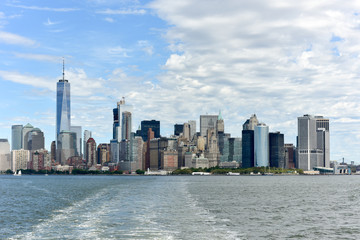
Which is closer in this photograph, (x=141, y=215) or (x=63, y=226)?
(x=63, y=226)

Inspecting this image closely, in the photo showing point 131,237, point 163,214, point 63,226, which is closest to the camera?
point 131,237

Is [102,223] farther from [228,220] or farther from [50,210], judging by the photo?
[50,210]

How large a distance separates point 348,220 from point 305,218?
5.46 m

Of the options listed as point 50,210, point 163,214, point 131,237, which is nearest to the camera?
point 131,237

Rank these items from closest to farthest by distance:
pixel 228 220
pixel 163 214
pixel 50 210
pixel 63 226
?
pixel 63 226
pixel 228 220
pixel 163 214
pixel 50 210

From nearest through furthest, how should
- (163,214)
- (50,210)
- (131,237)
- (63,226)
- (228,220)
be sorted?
(131,237) → (63,226) → (228,220) → (163,214) → (50,210)

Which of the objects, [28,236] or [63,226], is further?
[63,226]

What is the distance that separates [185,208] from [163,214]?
10.5m

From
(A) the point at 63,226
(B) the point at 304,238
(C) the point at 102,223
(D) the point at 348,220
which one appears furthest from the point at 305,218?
(A) the point at 63,226

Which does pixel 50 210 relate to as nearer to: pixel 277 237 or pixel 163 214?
pixel 163 214

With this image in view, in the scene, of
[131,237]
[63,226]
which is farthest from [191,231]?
[63,226]

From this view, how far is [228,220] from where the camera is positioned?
204ft

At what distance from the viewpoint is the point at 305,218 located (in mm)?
66188

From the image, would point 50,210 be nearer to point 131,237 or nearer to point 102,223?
point 102,223
